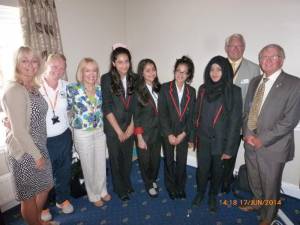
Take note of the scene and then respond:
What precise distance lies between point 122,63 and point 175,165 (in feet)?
4.49

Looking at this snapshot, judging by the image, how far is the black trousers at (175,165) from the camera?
2425mm

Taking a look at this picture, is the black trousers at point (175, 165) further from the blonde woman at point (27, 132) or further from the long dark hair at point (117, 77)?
the blonde woman at point (27, 132)

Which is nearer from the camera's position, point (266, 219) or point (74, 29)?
point (266, 219)

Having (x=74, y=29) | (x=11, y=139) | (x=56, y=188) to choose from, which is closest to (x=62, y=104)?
(x=11, y=139)

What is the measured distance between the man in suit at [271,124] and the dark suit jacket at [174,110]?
0.62 meters

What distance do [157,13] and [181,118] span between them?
1963mm

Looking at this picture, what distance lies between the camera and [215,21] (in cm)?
285

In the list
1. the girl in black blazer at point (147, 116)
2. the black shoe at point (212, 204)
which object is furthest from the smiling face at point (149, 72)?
the black shoe at point (212, 204)

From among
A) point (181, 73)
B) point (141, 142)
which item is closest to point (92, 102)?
point (141, 142)

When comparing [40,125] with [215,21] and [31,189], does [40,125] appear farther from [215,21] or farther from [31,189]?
[215,21]

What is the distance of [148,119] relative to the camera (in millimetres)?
2363

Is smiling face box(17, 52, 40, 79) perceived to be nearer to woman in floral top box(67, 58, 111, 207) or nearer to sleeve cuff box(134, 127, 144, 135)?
woman in floral top box(67, 58, 111, 207)

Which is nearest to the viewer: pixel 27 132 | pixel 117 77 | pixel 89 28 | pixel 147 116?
pixel 27 132

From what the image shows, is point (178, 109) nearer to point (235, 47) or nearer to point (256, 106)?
point (256, 106)
